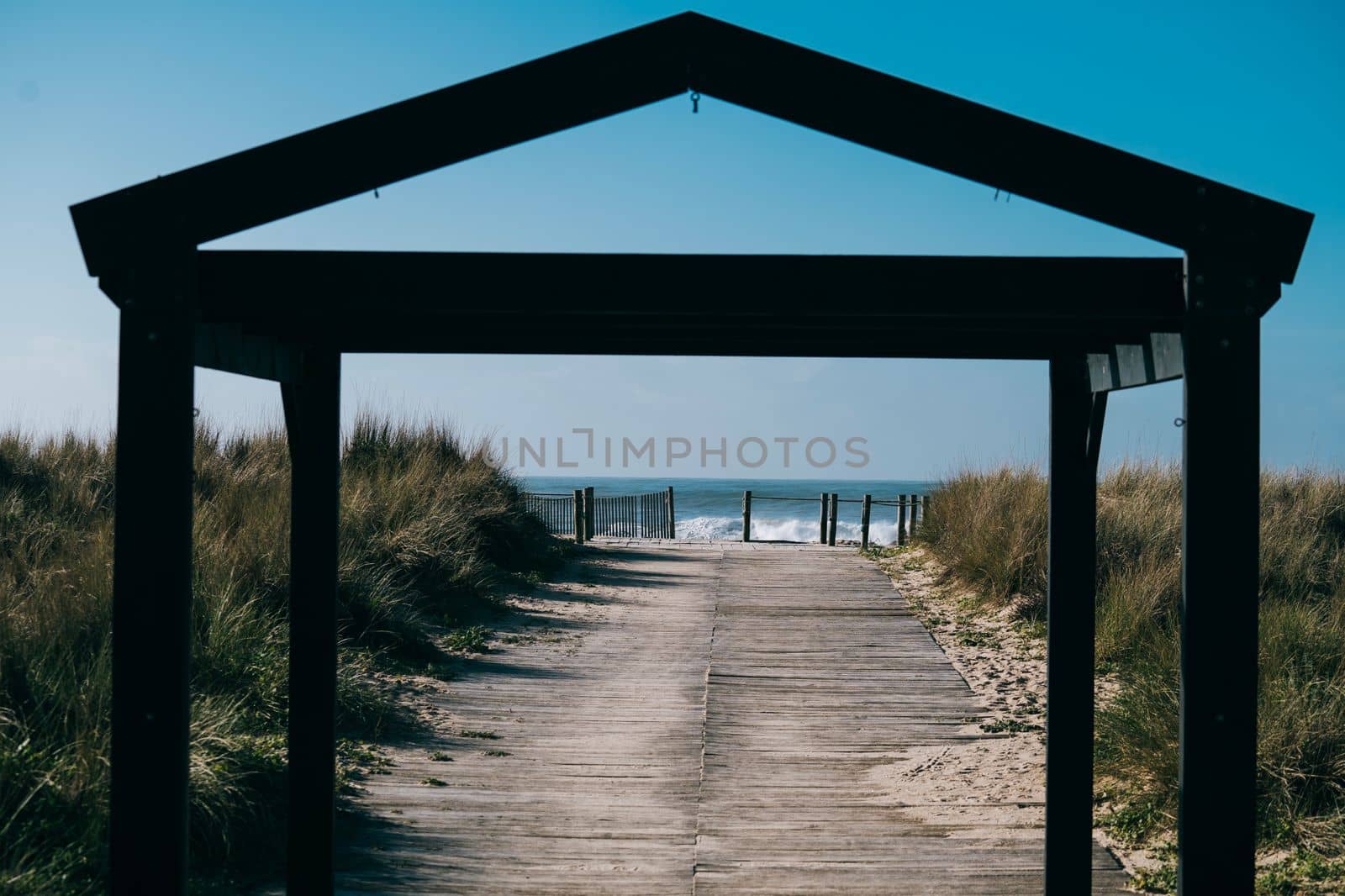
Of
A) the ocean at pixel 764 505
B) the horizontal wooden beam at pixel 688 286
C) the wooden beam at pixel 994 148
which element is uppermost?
the wooden beam at pixel 994 148

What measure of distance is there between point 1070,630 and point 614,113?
2.59m

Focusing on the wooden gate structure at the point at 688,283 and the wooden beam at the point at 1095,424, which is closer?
the wooden gate structure at the point at 688,283

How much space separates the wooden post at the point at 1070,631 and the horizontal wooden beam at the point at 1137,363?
0.15 metres

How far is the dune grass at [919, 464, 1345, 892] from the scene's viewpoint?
5.45 meters

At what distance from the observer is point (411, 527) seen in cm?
1133

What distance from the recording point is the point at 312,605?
3.94 m

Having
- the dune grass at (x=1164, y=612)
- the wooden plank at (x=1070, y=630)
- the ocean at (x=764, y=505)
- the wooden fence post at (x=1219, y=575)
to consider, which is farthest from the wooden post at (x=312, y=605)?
the ocean at (x=764, y=505)

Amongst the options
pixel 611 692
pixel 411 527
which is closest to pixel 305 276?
pixel 611 692

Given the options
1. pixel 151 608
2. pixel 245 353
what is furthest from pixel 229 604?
pixel 151 608

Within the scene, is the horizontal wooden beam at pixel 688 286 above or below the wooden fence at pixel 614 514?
above

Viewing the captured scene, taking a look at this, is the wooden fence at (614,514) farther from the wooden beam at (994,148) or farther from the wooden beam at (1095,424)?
the wooden beam at (994,148)

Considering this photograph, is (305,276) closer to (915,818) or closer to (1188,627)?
(1188,627)

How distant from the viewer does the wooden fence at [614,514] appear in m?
20.9

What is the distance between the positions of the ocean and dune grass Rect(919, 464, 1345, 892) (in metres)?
4.66
